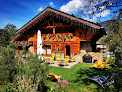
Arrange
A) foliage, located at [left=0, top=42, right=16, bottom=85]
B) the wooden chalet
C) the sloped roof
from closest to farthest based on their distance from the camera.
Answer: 1. foliage, located at [left=0, top=42, right=16, bottom=85]
2. the sloped roof
3. the wooden chalet

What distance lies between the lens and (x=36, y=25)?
59.4 feet

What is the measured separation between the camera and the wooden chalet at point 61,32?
47.1 feet

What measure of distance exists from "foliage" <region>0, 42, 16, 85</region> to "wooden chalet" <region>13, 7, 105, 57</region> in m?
10.2

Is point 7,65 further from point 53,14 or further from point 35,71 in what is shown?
point 53,14

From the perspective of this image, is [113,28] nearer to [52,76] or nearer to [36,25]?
[52,76]

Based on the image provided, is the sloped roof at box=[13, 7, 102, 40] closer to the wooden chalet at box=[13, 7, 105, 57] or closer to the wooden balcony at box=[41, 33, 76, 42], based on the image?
the wooden chalet at box=[13, 7, 105, 57]

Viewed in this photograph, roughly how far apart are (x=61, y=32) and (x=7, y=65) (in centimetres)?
1265

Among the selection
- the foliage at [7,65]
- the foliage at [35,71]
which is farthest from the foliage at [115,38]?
the foliage at [7,65]

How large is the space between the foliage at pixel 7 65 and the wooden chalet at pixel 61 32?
10.2 m

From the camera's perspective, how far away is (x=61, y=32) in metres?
16.6

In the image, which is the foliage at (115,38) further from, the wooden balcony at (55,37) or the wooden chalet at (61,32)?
the wooden balcony at (55,37)

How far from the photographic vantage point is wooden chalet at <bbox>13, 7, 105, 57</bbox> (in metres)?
14.4

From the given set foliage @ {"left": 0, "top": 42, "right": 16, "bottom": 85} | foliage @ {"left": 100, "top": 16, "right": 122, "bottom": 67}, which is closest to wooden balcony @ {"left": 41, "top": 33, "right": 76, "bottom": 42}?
foliage @ {"left": 100, "top": 16, "right": 122, "bottom": 67}

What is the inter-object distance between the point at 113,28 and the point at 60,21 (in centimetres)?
874
